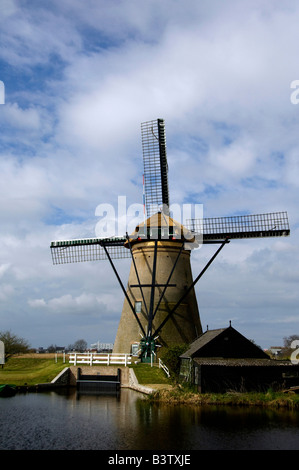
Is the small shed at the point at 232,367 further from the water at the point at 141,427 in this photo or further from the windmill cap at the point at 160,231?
the windmill cap at the point at 160,231

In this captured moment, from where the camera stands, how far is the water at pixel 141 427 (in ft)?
48.3

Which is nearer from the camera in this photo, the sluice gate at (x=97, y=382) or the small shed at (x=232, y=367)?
the small shed at (x=232, y=367)

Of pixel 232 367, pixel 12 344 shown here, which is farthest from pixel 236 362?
pixel 12 344

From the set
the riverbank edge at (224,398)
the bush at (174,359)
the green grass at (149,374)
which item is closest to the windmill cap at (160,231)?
the bush at (174,359)

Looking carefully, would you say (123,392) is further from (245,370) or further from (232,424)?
(232,424)

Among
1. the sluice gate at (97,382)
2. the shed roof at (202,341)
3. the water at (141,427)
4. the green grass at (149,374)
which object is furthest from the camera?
the sluice gate at (97,382)

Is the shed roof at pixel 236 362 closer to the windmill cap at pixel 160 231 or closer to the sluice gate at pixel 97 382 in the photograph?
the sluice gate at pixel 97 382

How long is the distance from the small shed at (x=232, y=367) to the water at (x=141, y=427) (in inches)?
94.3

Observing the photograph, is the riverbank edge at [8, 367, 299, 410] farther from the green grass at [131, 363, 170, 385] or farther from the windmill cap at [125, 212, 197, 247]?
the windmill cap at [125, 212, 197, 247]

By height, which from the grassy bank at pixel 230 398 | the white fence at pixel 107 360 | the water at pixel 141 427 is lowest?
the water at pixel 141 427

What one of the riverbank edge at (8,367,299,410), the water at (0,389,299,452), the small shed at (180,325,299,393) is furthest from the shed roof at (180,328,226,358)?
the water at (0,389,299,452)

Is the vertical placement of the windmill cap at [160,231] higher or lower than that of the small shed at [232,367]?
higher

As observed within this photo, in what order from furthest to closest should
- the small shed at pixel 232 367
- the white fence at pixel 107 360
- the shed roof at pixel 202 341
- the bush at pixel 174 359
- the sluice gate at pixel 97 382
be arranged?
1. the white fence at pixel 107 360
2. the sluice gate at pixel 97 382
3. the bush at pixel 174 359
4. the shed roof at pixel 202 341
5. the small shed at pixel 232 367
